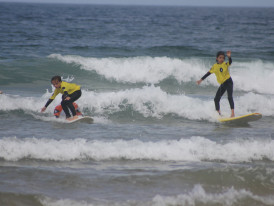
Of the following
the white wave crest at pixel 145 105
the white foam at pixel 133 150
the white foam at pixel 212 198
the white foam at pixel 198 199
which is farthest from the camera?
the white wave crest at pixel 145 105

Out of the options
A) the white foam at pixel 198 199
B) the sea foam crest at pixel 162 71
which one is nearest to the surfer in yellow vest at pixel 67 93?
the white foam at pixel 198 199

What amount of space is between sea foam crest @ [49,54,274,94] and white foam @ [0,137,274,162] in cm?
885

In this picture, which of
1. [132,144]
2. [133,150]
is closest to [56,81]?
[132,144]

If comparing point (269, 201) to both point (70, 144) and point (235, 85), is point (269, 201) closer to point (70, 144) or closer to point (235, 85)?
point (70, 144)

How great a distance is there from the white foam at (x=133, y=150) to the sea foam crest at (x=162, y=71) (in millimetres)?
8850

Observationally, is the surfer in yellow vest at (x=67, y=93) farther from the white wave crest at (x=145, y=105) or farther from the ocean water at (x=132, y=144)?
the white wave crest at (x=145, y=105)

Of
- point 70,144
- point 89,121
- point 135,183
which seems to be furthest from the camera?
point 89,121

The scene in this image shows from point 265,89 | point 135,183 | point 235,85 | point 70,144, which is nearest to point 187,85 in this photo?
point 235,85

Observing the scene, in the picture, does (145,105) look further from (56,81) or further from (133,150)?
(133,150)

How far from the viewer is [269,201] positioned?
221 inches

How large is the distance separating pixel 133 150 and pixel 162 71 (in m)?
10.3

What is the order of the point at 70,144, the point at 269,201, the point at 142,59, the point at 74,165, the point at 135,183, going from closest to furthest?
the point at 269,201
the point at 135,183
the point at 74,165
the point at 70,144
the point at 142,59

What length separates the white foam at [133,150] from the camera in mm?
7145

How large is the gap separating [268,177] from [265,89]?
1084 centimetres
